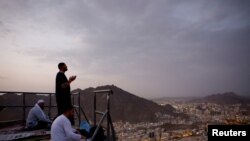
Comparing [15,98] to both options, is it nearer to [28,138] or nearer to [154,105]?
[28,138]

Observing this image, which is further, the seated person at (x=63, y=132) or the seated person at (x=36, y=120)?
the seated person at (x=36, y=120)

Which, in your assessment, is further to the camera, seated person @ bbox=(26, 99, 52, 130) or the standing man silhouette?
seated person @ bbox=(26, 99, 52, 130)

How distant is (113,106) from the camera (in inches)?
3083

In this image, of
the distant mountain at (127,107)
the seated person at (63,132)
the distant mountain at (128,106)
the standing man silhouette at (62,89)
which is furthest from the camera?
the distant mountain at (128,106)

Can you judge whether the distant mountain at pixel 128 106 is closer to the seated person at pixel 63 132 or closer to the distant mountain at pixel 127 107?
the distant mountain at pixel 127 107

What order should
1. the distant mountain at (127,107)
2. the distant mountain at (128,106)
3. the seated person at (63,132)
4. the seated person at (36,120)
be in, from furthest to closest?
the distant mountain at (128,106) < the distant mountain at (127,107) < the seated person at (36,120) < the seated person at (63,132)

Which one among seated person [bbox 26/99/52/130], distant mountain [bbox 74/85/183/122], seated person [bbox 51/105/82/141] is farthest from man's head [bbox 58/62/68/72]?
distant mountain [bbox 74/85/183/122]

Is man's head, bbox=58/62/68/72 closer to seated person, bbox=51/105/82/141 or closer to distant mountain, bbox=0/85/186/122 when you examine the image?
seated person, bbox=51/105/82/141

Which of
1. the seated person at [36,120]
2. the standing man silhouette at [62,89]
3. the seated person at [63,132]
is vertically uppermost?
the standing man silhouette at [62,89]

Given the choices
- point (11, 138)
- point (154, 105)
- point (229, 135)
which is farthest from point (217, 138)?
point (154, 105)

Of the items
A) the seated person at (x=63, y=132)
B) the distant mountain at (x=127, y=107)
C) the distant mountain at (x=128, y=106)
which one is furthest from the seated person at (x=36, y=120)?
the distant mountain at (x=128, y=106)

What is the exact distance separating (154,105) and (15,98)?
53958mm

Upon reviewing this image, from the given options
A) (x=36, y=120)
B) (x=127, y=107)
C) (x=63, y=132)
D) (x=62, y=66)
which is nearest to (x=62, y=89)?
(x=62, y=66)

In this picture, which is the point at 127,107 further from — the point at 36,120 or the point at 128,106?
the point at 36,120
